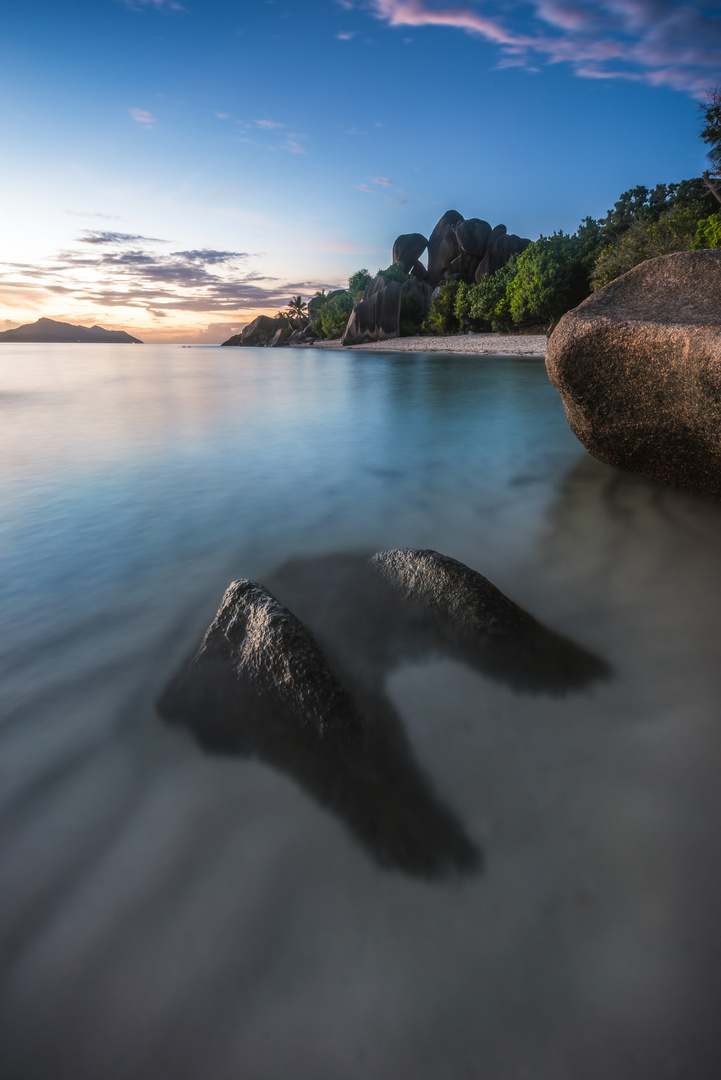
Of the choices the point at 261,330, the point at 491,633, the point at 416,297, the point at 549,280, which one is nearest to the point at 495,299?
the point at 549,280

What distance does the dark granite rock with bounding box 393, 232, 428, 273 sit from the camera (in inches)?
2923

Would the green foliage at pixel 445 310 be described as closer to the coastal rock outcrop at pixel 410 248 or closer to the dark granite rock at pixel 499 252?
the dark granite rock at pixel 499 252

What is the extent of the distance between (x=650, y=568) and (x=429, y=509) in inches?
88.3

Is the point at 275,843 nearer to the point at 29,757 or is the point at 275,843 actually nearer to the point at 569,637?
the point at 29,757

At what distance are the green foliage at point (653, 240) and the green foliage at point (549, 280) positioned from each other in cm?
769

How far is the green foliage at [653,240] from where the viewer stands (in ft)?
84.1

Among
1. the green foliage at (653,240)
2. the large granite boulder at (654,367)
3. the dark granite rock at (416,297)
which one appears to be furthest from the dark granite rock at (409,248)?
the large granite boulder at (654,367)

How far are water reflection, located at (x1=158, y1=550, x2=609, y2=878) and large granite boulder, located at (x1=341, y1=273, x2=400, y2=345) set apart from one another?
6242cm

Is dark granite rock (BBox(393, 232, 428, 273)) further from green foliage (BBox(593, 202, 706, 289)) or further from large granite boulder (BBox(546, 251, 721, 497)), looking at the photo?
large granite boulder (BBox(546, 251, 721, 497))

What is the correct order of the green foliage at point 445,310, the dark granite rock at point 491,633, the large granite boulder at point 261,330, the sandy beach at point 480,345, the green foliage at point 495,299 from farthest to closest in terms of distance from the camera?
1. the large granite boulder at point 261,330
2. the green foliage at point 445,310
3. the green foliage at point 495,299
4. the sandy beach at point 480,345
5. the dark granite rock at point 491,633

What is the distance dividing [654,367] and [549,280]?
39375 mm

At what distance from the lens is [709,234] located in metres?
22.6

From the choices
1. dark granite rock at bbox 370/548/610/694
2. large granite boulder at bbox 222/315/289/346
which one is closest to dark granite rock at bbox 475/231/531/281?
large granite boulder at bbox 222/315/289/346

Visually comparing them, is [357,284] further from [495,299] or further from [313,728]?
[313,728]
